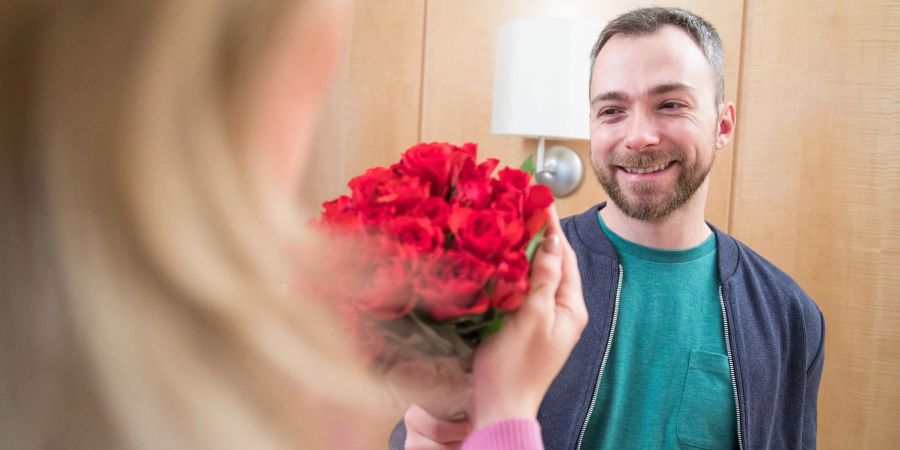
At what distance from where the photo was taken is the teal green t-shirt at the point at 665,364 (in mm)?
1761

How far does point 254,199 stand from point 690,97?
184 centimetres

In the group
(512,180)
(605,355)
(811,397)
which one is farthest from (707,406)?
(512,180)

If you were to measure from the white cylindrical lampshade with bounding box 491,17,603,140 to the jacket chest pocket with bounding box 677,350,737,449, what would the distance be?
1131 millimetres

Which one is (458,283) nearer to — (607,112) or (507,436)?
(507,436)

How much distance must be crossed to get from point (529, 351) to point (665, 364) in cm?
111

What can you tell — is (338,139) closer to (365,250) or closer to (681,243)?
(365,250)

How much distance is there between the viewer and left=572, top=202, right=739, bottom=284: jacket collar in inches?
77.8

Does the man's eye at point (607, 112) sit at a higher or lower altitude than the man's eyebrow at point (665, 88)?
lower

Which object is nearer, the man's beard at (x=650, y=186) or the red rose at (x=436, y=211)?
the red rose at (x=436, y=211)

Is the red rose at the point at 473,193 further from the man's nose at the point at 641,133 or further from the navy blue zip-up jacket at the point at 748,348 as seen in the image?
the man's nose at the point at 641,133

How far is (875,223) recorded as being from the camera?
2.68m

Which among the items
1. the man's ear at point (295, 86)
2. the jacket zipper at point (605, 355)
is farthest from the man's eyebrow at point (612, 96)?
the man's ear at point (295, 86)

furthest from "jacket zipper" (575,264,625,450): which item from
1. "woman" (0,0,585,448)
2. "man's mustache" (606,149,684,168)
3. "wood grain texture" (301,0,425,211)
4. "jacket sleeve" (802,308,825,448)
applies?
"wood grain texture" (301,0,425,211)

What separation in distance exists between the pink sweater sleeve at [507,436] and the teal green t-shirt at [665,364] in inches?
42.0
